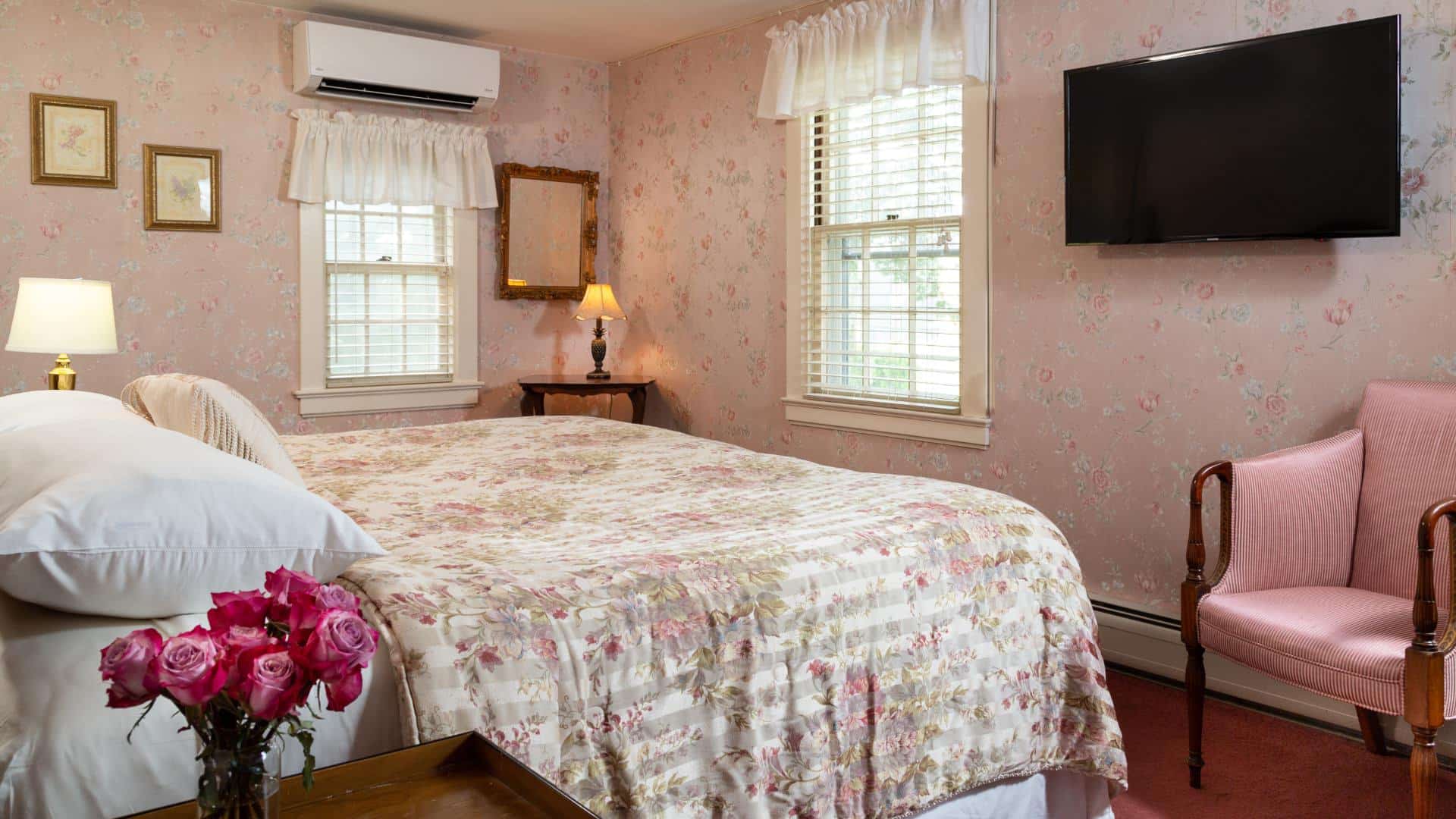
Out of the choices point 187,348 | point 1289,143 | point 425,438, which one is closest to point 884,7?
point 1289,143

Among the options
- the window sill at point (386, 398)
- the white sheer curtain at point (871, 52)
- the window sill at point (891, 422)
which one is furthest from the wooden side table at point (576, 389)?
the white sheer curtain at point (871, 52)

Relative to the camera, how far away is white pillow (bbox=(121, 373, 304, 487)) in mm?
2127

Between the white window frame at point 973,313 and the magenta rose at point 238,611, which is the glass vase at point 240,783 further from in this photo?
the white window frame at point 973,313

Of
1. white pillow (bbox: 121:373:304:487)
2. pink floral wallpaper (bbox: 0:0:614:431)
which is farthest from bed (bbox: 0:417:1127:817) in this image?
pink floral wallpaper (bbox: 0:0:614:431)

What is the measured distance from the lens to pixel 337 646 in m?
0.98

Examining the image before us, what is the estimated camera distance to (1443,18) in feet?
9.48

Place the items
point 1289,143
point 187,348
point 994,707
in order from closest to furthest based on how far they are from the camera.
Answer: point 994,707 → point 1289,143 → point 187,348

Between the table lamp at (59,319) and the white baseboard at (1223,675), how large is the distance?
3.61m

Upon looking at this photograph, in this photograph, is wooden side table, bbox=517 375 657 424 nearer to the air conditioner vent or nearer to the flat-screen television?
the air conditioner vent

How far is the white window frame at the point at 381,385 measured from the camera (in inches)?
199

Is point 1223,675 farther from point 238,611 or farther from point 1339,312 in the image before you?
point 238,611

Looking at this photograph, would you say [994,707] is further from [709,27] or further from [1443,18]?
[709,27]

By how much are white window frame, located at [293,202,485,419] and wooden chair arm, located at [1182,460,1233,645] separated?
3775mm

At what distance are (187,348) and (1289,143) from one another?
14.2ft
